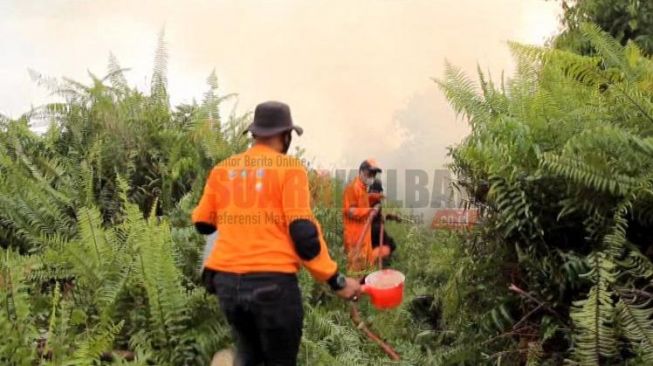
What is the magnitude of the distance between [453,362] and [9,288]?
104 inches

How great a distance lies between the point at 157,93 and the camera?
764 cm

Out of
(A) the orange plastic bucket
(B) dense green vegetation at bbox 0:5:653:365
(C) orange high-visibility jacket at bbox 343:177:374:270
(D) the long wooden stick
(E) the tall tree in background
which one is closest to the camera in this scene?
(B) dense green vegetation at bbox 0:5:653:365

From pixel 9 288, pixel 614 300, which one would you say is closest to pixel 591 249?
pixel 614 300

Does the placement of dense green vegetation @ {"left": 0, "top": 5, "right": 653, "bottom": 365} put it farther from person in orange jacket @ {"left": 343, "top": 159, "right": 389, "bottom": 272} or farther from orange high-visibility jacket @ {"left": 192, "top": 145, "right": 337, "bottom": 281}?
person in orange jacket @ {"left": 343, "top": 159, "right": 389, "bottom": 272}

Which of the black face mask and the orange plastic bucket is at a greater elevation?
the black face mask

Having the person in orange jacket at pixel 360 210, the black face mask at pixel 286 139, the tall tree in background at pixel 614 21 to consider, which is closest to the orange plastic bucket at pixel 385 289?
the black face mask at pixel 286 139

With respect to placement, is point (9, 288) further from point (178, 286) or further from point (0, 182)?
point (0, 182)

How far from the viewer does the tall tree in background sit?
7762 millimetres

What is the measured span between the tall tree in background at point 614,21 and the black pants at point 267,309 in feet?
18.4

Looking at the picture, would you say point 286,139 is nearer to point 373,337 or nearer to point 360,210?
point 373,337

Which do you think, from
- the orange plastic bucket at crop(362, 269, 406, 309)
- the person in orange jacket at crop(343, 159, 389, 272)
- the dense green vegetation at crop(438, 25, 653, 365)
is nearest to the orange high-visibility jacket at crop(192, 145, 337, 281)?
the orange plastic bucket at crop(362, 269, 406, 309)

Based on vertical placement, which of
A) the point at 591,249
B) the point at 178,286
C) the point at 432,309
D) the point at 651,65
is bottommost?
the point at 432,309

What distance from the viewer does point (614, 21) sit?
26.4 feet

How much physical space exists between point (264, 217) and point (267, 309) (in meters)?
0.45
